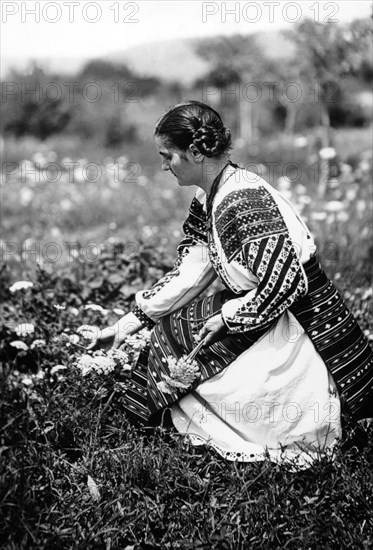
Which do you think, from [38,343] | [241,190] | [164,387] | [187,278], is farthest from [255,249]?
[38,343]

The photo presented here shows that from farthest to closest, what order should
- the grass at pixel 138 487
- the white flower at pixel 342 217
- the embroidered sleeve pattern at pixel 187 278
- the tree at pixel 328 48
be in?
the tree at pixel 328 48
the white flower at pixel 342 217
the embroidered sleeve pattern at pixel 187 278
the grass at pixel 138 487

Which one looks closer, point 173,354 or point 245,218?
point 245,218

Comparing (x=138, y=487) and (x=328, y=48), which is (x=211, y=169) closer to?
(x=138, y=487)

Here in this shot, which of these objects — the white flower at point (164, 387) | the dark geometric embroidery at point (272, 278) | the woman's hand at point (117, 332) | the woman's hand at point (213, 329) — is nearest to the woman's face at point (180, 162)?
the dark geometric embroidery at point (272, 278)

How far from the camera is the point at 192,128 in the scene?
8.53 feet

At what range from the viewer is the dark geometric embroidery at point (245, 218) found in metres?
2.52

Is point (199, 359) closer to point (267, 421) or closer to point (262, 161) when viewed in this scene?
point (267, 421)

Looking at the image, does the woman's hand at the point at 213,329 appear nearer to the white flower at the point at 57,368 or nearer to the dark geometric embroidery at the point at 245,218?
the dark geometric embroidery at the point at 245,218

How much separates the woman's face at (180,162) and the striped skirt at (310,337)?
44cm

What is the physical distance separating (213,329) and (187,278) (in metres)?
0.30

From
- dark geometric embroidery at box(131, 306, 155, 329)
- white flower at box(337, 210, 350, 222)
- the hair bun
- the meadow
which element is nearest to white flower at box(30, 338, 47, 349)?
the meadow

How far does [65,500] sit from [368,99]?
746 inches

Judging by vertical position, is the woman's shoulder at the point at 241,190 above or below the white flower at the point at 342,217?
above

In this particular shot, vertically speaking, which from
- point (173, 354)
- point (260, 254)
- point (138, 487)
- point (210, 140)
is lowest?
point (138, 487)
